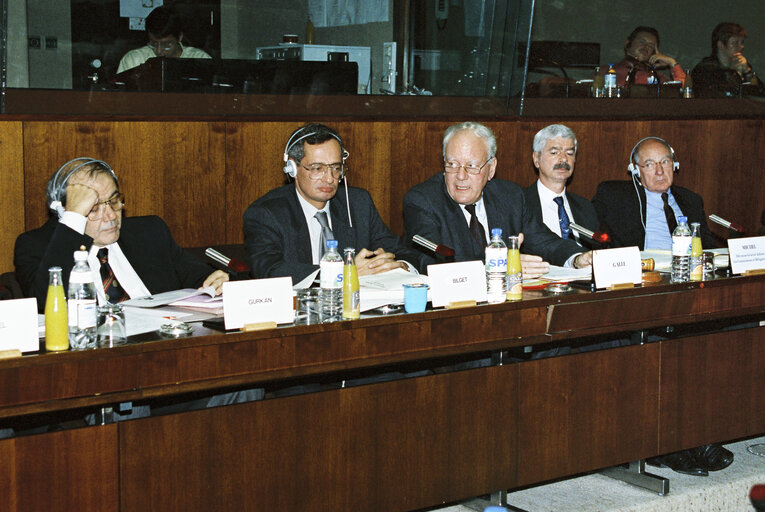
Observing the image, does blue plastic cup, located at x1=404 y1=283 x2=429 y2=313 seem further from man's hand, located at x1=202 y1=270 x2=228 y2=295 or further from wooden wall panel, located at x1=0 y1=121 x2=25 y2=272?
wooden wall panel, located at x1=0 y1=121 x2=25 y2=272

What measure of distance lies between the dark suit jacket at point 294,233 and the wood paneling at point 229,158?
0.49m

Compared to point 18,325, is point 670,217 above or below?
above

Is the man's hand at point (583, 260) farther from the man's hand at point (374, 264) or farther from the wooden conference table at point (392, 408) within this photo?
the man's hand at point (374, 264)

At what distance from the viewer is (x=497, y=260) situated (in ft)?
8.11

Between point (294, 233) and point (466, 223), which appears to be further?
point (466, 223)

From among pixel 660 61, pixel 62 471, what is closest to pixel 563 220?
pixel 62 471

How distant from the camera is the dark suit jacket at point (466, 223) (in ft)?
10.8

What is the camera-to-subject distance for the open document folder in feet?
7.75

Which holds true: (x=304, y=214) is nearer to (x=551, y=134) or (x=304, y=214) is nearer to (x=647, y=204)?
(x=551, y=134)

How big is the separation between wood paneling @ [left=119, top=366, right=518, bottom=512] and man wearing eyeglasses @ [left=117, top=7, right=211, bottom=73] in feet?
7.04

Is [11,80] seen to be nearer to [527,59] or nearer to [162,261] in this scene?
[162,261]

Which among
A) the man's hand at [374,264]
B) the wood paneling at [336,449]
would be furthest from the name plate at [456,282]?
the man's hand at [374,264]

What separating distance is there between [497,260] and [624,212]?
1.70m

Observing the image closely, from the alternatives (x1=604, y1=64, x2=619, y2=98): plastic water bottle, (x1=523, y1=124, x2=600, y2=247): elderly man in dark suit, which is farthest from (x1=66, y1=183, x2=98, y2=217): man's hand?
A: (x1=604, y1=64, x2=619, y2=98): plastic water bottle
